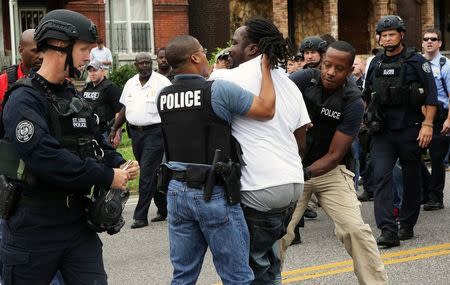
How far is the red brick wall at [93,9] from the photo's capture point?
79.7 ft

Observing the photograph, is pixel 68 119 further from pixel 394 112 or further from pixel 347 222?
pixel 394 112

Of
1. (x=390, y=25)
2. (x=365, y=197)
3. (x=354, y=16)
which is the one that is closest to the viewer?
(x=390, y=25)

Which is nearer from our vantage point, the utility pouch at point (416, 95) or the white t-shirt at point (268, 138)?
the white t-shirt at point (268, 138)

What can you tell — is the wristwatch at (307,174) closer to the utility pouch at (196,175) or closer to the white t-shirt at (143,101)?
the utility pouch at (196,175)

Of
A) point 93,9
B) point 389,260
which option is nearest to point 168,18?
point 93,9

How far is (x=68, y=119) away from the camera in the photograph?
430 cm

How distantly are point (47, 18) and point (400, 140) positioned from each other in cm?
457

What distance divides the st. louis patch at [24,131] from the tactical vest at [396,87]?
466 cm

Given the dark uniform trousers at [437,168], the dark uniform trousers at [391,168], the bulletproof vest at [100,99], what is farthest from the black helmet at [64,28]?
the dark uniform trousers at [437,168]

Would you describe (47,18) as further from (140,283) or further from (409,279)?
(409,279)

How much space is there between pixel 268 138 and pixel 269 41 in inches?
21.6

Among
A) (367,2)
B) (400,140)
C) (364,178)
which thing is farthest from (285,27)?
(400,140)

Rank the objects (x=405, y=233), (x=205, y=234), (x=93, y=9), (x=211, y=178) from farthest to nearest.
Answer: (x=93, y=9) < (x=405, y=233) < (x=205, y=234) < (x=211, y=178)

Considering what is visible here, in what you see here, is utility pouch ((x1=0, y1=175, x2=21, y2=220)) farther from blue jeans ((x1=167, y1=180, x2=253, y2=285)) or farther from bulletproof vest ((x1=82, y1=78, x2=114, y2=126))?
bulletproof vest ((x1=82, y1=78, x2=114, y2=126))
